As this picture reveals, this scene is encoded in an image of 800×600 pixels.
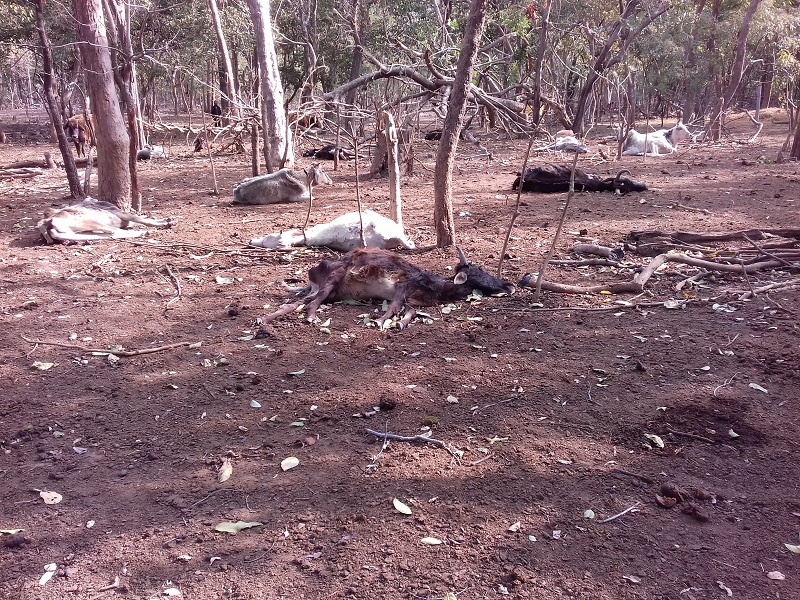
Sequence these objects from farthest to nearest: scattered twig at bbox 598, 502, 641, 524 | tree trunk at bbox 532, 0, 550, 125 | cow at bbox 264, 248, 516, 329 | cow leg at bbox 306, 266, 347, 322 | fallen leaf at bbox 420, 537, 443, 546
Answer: tree trunk at bbox 532, 0, 550, 125
cow at bbox 264, 248, 516, 329
cow leg at bbox 306, 266, 347, 322
scattered twig at bbox 598, 502, 641, 524
fallen leaf at bbox 420, 537, 443, 546

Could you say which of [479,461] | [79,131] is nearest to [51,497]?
[479,461]

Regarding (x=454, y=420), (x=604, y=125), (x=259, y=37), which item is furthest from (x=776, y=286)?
(x=604, y=125)

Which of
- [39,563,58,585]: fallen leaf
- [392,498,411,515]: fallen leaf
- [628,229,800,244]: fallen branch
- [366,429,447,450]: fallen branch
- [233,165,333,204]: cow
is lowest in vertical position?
[39,563,58,585]: fallen leaf

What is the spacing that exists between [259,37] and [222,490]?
10.2m

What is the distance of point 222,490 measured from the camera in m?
2.87

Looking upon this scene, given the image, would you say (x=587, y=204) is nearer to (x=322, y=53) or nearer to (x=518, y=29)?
(x=518, y=29)

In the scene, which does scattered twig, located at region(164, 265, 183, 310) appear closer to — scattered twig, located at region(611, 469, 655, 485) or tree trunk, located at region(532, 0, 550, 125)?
scattered twig, located at region(611, 469, 655, 485)

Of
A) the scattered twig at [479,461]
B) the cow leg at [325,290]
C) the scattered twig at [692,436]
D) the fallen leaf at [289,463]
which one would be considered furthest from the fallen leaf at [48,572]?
the scattered twig at [692,436]

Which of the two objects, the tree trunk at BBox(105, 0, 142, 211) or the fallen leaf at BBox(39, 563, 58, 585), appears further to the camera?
the tree trunk at BBox(105, 0, 142, 211)

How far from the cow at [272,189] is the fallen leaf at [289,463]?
632cm

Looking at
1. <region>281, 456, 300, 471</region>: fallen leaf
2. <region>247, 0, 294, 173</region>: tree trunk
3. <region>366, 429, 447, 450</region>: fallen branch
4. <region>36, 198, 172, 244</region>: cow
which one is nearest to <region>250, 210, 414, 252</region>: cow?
<region>36, 198, 172, 244</region>: cow

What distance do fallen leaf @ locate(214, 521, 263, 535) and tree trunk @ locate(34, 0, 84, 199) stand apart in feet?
23.5

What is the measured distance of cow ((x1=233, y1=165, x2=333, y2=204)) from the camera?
357 inches

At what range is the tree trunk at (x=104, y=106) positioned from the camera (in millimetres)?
7695
